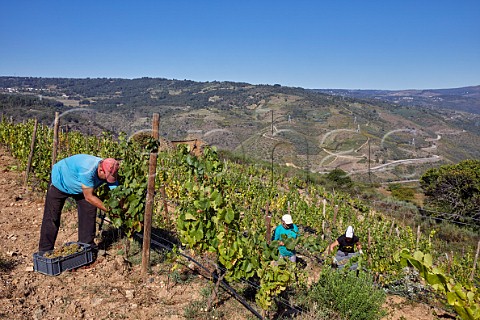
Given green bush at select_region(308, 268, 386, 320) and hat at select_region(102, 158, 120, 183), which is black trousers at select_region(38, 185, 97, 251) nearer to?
hat at select_region(102, 158, 120, 183)

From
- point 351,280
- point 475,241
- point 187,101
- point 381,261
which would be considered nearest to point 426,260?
point 351,280

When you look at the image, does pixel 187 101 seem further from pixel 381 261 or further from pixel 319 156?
pixel 381 261

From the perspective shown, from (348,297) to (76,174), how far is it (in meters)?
3.11

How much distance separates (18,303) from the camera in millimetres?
3229

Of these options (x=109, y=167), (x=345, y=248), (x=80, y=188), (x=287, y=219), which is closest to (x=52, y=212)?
(x=80, y=188)

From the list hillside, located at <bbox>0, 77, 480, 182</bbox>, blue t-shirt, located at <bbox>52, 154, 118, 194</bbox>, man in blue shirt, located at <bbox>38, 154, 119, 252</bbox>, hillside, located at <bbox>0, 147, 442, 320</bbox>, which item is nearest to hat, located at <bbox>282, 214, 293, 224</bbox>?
hillside, located at <bbox>0, 147, 442, 320</bbox>

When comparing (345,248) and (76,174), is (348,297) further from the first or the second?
(76,174)

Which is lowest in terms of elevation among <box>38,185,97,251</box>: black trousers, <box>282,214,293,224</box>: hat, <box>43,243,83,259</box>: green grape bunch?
<box>43,243,83,259</box>: green grape bunch

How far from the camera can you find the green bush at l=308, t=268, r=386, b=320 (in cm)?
366

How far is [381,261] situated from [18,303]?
19.3ft

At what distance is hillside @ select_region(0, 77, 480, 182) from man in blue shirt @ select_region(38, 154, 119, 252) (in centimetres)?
2361

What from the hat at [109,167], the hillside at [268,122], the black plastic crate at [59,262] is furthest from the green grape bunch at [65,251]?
the hillside at [268,122]

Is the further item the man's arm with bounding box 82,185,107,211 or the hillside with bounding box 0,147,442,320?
the man's arm with bounding box 82,185,107,211

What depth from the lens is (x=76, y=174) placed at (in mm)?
3857
